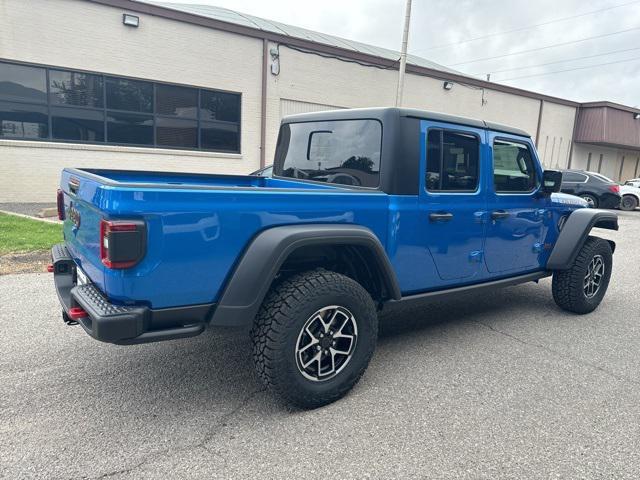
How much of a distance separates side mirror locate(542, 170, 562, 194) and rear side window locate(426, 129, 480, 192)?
103cm

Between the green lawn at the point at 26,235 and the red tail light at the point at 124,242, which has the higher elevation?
the red tail light at the point at 124,242

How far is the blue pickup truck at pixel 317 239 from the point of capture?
7.73 feet

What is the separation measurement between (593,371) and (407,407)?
1.65 meters

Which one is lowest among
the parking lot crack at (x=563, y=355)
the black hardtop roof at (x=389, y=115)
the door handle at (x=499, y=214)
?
the parking lot crack at (x=563, y=355)

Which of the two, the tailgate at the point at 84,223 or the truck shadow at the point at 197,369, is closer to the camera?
the tailgate at the point at 84,223

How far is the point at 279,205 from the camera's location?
2.69 meters

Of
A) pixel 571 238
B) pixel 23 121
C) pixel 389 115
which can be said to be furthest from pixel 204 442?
pixel 23 121

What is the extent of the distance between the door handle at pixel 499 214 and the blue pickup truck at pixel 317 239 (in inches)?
0.5

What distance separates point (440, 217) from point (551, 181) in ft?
5.36

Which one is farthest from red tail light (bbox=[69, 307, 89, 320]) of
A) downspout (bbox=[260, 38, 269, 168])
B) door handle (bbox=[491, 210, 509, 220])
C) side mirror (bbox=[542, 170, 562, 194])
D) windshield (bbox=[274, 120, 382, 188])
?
downspout (bbox=[260, 38, 269, 168])

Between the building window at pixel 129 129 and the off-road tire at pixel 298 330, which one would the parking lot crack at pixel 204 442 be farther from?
the building window at pixel 129 129

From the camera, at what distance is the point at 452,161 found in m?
3.68

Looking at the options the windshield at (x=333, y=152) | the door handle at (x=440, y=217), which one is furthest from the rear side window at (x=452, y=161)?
the windshield at (x=333, y=152)

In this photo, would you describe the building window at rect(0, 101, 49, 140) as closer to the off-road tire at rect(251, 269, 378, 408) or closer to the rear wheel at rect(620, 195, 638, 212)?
the off-road tire at rect(251, 269, 378, 408)
